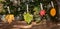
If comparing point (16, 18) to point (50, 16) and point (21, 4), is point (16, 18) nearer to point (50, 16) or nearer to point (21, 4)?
point (21, 4)

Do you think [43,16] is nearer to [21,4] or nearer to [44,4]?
[44,4]

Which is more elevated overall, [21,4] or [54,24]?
[21,4]

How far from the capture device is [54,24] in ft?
4.37

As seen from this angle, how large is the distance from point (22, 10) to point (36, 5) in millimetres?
116

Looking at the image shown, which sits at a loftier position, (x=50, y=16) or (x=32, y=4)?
(x=32, y=4)

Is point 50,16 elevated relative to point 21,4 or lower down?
lower down

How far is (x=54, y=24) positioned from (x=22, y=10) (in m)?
0.28

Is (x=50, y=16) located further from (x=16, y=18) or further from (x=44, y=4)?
(x=16, y=18)

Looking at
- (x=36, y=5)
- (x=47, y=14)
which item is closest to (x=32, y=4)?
(x=36, y=5)

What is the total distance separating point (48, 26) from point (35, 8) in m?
0.18

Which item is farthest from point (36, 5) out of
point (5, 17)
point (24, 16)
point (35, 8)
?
point (5, 17)

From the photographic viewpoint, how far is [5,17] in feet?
4.23

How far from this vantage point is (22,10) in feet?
4.23

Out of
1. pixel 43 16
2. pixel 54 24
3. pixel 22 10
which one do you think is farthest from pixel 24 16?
pixel 54 24
